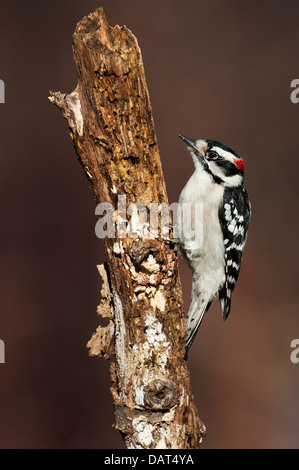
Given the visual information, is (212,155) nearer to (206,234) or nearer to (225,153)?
(225,153)

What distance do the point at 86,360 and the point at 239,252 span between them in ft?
7.38

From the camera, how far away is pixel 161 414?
2.36 m

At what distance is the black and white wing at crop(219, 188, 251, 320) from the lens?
3.18 m

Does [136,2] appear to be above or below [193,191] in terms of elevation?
above

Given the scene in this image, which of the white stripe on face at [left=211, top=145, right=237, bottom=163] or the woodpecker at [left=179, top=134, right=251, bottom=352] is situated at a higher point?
the white stripe on face at [left=211, top=145, right=237, bottom=163]

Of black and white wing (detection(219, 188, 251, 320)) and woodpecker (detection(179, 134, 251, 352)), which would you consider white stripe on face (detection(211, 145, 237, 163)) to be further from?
black and white wing (detection(219, 188, 251, 320))

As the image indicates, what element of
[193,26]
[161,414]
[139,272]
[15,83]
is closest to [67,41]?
[15,83]

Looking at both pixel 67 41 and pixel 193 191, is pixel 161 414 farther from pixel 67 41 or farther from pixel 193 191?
pixel 67 41

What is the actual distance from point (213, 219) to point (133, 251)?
0.96 meters

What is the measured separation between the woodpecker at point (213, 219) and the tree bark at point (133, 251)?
0.65 metres

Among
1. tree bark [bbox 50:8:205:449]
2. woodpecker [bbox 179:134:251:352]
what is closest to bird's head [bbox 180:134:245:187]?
woodpecker [bbox 179:134:251:352]

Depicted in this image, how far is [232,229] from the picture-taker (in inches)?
127

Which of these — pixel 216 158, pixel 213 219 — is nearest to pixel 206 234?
pixel 213 219

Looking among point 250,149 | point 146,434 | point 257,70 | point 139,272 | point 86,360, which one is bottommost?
point 146,434
